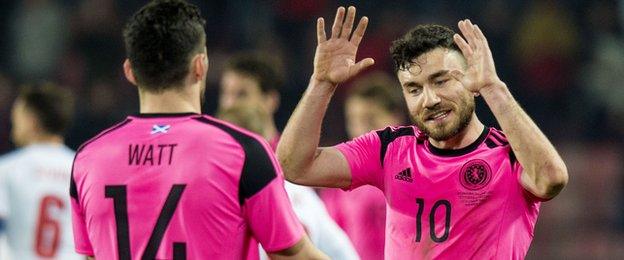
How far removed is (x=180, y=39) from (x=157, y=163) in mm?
447

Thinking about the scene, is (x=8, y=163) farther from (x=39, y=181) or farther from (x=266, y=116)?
(x=266, y=116)

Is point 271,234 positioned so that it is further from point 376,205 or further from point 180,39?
point 376,205

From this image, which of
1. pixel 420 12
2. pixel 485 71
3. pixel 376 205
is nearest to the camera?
pixel 485 71

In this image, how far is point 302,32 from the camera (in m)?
13.6

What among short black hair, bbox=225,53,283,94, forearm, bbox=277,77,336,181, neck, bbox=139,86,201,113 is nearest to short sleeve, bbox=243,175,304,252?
neck, bbox=139,86,201,113

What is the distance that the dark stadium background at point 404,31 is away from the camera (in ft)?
42.4

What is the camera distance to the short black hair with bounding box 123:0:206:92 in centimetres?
439

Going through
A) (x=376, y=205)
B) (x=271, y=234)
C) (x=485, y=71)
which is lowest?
(x=376, y=205)

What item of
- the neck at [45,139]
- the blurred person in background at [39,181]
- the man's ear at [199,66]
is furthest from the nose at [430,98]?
the neck at [45,139]

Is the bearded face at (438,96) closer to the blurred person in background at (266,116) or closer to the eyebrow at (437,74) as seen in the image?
the eyebrow at (437,74)

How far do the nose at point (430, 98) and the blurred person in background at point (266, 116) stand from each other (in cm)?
214

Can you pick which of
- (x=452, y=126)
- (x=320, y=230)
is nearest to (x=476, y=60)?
(x=452, y=126)

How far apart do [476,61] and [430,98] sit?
11.4 inches

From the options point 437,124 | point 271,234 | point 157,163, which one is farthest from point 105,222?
point 437,124
